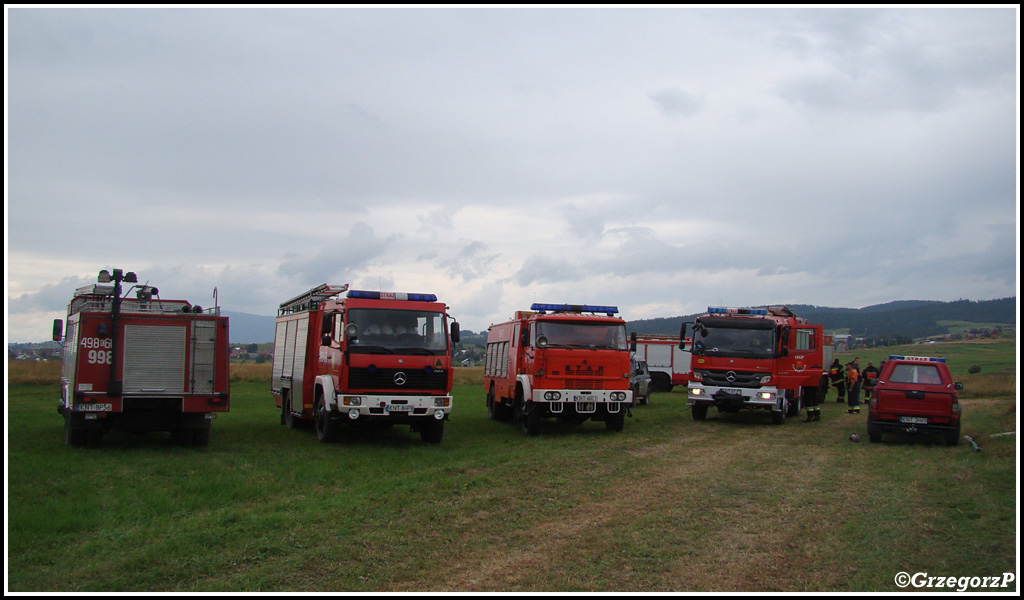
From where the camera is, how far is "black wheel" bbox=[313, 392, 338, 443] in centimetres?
1602

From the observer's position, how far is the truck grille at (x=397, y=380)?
49.7 ft

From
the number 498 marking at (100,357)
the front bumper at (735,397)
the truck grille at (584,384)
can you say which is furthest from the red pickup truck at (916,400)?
the number 498 marking at (100,357)

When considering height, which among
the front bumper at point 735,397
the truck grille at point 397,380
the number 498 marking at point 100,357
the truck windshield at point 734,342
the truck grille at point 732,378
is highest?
the truck windshield at point 734,342

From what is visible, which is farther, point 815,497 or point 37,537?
point 815,497

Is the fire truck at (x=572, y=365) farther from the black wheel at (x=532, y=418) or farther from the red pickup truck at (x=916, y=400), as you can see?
the red pickup truck at (x=916, y=400)

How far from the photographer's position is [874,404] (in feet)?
52.9

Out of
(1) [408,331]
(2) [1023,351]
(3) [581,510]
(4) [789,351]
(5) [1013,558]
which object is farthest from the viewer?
(4) [789,351]

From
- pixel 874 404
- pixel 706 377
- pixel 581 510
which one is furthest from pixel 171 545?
pixel 706 377

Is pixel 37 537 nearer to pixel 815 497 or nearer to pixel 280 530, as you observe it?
pixel 280 530

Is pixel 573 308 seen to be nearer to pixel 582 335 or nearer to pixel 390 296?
pixel 582 335

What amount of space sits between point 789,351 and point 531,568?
15.7 metres

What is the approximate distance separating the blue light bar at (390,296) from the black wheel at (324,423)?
2329mm

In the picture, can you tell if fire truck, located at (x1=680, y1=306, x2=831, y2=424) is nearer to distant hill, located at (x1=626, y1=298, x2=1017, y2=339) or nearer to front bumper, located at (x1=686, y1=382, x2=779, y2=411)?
front bumper, located at (x1=686, y1=382, x2=779, y2=411)

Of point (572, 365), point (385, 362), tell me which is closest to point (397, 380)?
point (385, 362)
